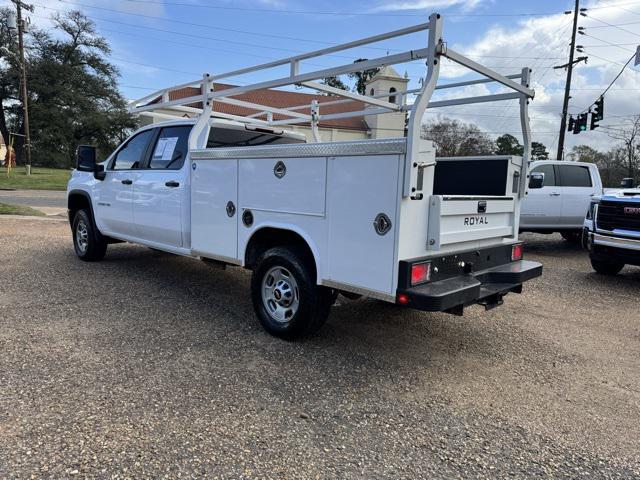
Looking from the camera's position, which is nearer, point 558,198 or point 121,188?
point 121,188

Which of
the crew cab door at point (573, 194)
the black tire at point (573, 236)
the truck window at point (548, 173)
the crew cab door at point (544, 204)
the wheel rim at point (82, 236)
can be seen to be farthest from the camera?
the black tire at point (573, 236)

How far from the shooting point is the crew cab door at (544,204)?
10039 mm

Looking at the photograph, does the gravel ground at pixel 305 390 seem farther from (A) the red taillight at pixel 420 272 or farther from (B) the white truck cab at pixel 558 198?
(B) the white truck cab at pixel 558 198

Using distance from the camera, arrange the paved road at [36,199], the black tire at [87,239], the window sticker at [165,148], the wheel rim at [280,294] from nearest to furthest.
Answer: the wheel rim at [280,294], the window sticker at [165,148], the black tire at [87,239], the paved road at [36,199]

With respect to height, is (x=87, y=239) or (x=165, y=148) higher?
(x=165, y=148)

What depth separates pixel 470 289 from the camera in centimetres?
358

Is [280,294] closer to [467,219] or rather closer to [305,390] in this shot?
[305,390]

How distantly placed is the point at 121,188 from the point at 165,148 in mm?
1126

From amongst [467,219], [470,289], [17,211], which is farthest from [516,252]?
→ [17,211]

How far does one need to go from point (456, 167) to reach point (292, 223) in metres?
2.11

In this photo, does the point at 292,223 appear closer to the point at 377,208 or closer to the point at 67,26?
the point at 377,208

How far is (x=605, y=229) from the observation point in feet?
23.9

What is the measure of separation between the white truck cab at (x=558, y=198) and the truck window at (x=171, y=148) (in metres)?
7.35

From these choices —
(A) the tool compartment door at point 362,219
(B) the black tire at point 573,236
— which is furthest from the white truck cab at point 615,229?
(A) the tool compartment door at point 362,219
